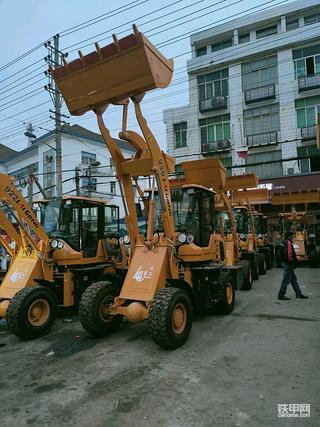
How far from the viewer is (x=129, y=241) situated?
7.43 metres

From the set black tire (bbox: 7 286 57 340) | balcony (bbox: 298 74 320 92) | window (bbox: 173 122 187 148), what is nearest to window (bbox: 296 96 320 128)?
balcony (bbox: 298 74 320 92)

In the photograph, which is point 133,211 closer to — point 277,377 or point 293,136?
point 277,377

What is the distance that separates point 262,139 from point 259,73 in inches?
213

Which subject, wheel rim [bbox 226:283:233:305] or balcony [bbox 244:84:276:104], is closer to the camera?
wheel rim [bbox 226:283:233:305]

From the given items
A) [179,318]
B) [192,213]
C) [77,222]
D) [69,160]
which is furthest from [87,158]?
[179,318]

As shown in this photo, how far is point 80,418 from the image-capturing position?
3.67 m

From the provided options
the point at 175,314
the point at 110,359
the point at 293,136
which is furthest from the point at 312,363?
the point at 293,136

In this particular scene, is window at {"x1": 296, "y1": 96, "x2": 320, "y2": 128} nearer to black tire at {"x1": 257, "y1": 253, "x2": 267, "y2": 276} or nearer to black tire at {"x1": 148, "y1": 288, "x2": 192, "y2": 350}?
black tire at {"x1": 257, "y1": 253, "x2": 267, "y2": 276}

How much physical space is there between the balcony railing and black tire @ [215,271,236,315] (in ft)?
69.9

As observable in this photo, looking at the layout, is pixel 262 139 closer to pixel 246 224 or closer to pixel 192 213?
pixel 246 224

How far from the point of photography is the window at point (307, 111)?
26.4 m

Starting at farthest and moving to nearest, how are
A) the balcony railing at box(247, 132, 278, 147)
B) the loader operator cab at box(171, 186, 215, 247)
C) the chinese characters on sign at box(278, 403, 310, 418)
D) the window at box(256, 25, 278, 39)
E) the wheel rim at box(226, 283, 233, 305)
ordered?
1. the window at box(256, 25, 278, 39)
2. the balcony railing at box(247, 132, 278, 147)
3. the wheel rim at box(226, 283, 233, 305)
4. the loader operator cab at box(171, 186, 215, 247)
5. the chinese characters on sign at box(278, 403, 310, 418)

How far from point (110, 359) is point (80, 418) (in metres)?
1.66

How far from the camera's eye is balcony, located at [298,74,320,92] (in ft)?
85.8
